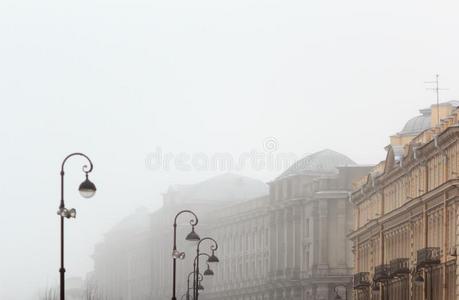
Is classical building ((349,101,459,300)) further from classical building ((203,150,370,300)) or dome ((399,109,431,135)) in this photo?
classical building ((203,150,370,300))

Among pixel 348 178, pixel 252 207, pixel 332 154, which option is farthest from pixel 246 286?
pixel 348 178

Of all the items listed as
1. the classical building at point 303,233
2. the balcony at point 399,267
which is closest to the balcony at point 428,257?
the balcony at point 399,267

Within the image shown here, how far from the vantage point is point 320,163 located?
586ft

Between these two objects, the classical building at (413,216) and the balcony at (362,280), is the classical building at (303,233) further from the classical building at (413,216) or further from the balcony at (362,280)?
the balcony at (362,280)

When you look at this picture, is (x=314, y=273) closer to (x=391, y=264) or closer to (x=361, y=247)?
(x=361, y=247)

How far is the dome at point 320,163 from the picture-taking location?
177 metres

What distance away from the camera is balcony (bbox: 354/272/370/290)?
123 meters

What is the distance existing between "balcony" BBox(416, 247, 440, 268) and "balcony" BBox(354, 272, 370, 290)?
25.9 metres

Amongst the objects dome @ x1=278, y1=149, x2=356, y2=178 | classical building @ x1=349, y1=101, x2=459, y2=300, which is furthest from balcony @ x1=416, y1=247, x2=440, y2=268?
dome @ x1=278, y1=149, x2=356, y2=178

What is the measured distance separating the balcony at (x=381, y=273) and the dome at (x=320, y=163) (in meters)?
60.8

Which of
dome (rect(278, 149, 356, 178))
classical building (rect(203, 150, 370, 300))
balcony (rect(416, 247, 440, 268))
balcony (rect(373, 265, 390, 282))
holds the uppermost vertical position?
dome (rect(278, 149, 356, 178))

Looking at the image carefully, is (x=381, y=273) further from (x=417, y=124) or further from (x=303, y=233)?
(x=303, y=233)

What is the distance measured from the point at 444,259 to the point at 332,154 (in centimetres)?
8914

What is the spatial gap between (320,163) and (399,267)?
240 feet
